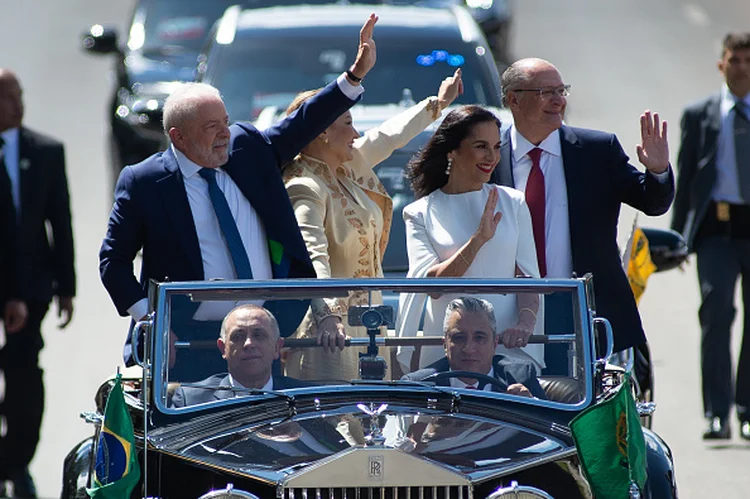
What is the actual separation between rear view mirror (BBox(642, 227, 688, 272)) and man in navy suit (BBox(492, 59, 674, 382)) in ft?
5.41

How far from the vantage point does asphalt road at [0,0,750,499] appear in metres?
9.73

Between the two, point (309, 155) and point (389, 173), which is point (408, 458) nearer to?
point (309, 155)

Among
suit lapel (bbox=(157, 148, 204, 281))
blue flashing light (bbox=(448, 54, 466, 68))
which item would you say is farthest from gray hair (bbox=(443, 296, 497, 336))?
blue flashing light (bbox=(448, 54, 466, 68))

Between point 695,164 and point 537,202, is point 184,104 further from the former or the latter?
point 695,164

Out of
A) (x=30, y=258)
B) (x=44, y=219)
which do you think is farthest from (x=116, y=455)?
(x=44, y=219)

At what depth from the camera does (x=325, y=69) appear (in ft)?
33.0

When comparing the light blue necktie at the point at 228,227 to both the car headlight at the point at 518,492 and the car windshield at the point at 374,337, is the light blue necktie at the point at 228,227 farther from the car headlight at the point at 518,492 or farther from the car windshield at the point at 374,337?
the car headlight at the point at 518,492

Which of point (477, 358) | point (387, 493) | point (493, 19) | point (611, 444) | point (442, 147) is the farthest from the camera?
point (493, 19)

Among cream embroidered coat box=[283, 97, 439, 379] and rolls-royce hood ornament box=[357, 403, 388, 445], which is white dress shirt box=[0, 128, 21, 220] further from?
rolls-royce hood ornament box=[357, 403, 388, 445]

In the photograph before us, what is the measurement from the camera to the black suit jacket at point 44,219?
28.6 ft

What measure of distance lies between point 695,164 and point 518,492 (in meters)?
5.11

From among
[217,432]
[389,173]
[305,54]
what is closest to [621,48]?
[305,54]

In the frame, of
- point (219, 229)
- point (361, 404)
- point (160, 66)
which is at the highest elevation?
point (160, 66)

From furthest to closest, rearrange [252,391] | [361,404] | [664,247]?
1. [664,247]
2. [252,391]
3. [361,404]
